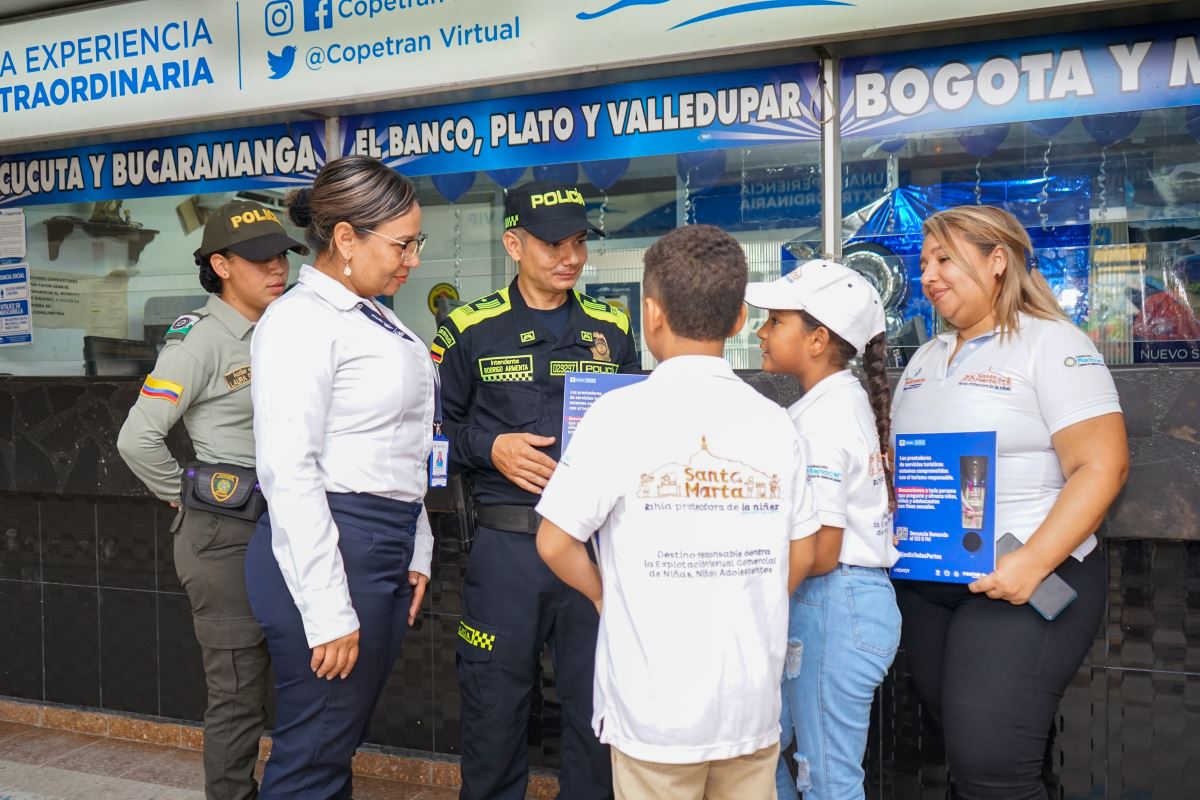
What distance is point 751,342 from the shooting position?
152 inches

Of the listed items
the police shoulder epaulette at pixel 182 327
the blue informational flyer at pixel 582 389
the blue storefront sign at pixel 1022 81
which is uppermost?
the blue storefront sign at pixel 1022 81

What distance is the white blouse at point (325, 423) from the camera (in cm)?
221

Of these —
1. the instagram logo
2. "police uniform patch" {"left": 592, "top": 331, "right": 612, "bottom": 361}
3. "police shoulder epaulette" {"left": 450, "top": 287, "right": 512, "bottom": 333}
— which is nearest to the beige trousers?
"police uniform patch" {"left": 592, "top": 331, "right": 612, "bottom": 361}

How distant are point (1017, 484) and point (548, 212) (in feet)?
4.36

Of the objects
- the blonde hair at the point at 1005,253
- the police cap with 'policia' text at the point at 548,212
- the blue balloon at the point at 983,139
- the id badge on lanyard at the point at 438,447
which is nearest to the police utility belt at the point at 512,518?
the id badge on lanyard at the point at 438,447

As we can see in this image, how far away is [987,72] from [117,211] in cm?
379

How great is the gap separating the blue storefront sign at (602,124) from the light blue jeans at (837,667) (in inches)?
77.3

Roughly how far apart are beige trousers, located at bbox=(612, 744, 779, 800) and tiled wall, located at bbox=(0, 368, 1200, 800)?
154cm

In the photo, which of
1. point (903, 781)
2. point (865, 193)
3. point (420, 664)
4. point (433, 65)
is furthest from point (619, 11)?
point (903, 781)

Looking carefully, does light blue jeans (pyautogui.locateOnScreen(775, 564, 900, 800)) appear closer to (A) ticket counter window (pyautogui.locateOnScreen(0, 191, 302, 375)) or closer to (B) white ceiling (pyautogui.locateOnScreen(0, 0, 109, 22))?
(A) ticket counter window (pyautogui.locateOnScreen(0, 191, 302, 375))

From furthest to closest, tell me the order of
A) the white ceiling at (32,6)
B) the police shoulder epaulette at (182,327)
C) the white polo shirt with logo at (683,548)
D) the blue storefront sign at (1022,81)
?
1. the white ceiling at (32,6)
2. the blue storefront sign at (1022,81)
3. the police shoulder epaulette at (182,327)
4. the white polo shirt with logo at (683,548)

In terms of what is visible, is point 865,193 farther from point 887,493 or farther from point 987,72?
point 887,493

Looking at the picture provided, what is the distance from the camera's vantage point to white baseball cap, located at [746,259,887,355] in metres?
2.30

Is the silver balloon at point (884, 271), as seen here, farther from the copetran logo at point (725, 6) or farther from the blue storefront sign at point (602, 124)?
the copetran logo at point (725, 6)
